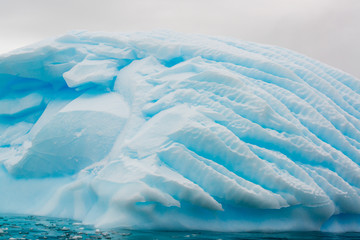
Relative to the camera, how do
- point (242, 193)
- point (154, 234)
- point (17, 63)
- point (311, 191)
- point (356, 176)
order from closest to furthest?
1. point (154, 234)
2. point (242, 193)
3. point (311, 191)
4. point (356, 176)
5. point (17, 63)

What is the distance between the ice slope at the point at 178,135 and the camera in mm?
5688

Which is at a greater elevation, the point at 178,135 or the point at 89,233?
the point at 178,135

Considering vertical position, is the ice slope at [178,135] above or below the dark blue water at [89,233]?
above

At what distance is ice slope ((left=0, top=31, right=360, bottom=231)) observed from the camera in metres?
5.69

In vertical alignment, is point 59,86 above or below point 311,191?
above

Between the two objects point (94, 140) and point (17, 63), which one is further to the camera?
point (17, 63)

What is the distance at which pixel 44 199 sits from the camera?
24.4ft

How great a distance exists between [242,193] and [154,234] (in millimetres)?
1475

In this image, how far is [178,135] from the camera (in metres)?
6.07

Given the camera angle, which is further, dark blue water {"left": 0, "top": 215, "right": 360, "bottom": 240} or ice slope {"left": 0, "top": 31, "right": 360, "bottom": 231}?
ice slope {"left": 0, "top": 31, "right": 360, "bottom": 231}

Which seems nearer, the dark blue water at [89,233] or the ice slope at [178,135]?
the dark blue water at [89,233]

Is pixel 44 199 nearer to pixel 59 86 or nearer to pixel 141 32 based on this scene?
pixel 59 86

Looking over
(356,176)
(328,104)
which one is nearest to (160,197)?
(356,176)

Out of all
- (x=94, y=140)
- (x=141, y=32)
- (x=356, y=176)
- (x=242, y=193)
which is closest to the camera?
(x=242, y=193)
